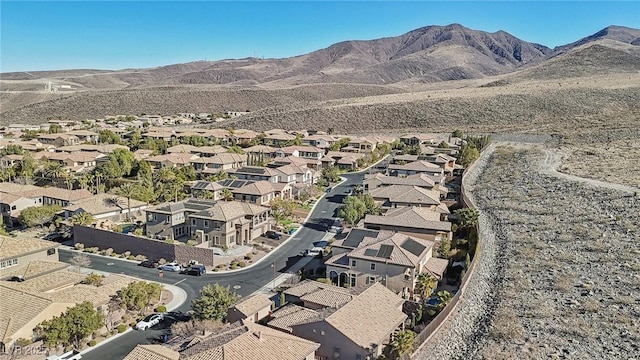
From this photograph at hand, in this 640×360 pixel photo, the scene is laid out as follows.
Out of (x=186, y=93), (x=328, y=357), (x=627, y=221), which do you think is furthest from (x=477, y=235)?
(x=186, y=93)

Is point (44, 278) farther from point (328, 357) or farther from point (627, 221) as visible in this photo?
point (627, 221)

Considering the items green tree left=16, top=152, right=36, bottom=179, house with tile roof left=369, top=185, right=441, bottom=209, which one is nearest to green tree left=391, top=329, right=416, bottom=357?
house with tile roof left=369, top=185, right=441, bottom=209

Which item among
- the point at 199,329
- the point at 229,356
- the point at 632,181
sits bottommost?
the point at 199,329

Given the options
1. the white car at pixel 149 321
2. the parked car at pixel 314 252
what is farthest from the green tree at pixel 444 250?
the white car at pixel 149 321

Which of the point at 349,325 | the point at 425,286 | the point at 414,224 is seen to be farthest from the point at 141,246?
the point at 425,286

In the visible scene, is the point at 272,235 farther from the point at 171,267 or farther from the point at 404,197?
the point at 404,197

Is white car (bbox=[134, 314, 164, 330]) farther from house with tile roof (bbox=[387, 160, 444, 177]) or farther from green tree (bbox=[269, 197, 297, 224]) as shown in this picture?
house with tile roof (bbox=[387, 160, 444, 177])
